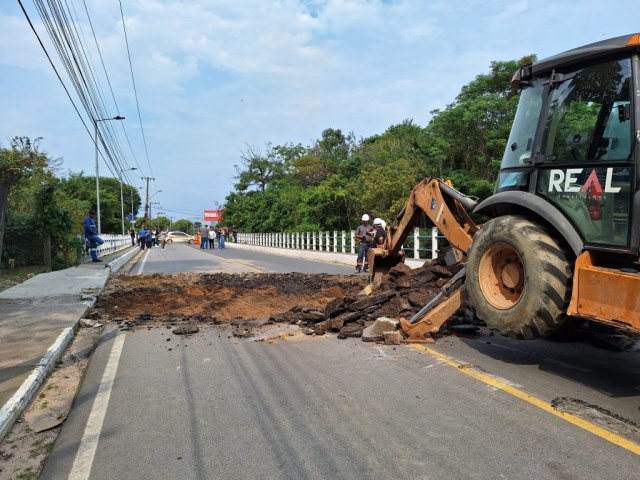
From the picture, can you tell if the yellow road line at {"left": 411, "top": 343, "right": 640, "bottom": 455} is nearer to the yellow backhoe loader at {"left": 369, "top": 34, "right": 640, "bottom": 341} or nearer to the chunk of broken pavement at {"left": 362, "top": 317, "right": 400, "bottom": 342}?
the yellow backhoe loader at {"left": 369, "top": 34, "right": 640, "bottom": 341}

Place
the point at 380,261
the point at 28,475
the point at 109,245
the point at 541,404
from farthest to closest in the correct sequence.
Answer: the point at 109,245
the point at 380,261
the point at 541,404
the point at 28,475

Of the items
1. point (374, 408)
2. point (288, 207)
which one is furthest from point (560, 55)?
point (288, 207)

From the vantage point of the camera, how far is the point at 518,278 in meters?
5.47

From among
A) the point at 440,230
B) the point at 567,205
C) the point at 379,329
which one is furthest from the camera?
the point at 440,230

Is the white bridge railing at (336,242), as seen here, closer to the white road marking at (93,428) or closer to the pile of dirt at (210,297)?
the pile of dirt at (210,297)

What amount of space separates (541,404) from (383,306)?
375 centimetres

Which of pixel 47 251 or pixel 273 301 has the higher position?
pixel 47 251

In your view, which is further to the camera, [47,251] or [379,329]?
[47,251]

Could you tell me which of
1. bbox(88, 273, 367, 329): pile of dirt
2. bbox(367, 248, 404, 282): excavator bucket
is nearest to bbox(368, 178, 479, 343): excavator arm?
bbox(367, 248, 404, 282): excavator bucket

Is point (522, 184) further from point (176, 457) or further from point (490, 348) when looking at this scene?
point (176, 457)

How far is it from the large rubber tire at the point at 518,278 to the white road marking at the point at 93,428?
4040 millimetres

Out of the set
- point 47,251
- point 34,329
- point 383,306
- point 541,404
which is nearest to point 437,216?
point 383,306

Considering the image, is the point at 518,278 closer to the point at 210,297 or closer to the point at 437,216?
the point at 437,216

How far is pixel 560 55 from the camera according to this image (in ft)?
16.4
